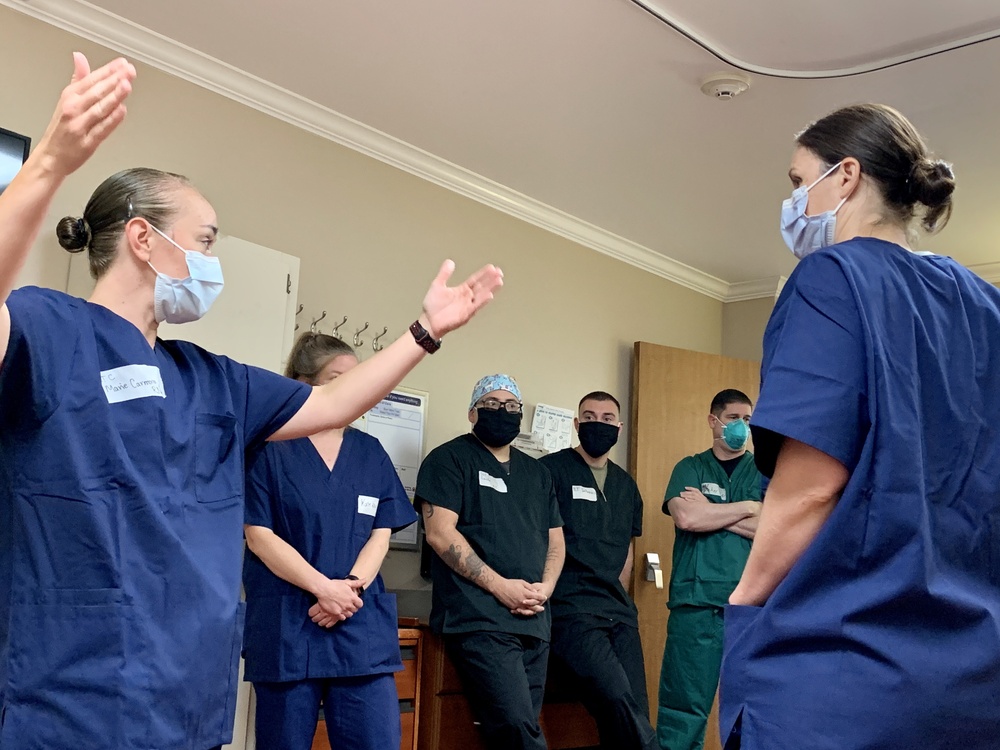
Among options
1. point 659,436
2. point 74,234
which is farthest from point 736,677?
point 659,436

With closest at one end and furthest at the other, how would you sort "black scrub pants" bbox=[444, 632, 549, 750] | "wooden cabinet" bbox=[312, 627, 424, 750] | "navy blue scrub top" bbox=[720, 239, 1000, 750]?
"navy blue scrub top" bbox=[720, 239, 1000, 750] → "black scrub pants" bbox=[444, 632, 549, 750] → "wooden cabinet" bbox=[312, 627, 424, 750]

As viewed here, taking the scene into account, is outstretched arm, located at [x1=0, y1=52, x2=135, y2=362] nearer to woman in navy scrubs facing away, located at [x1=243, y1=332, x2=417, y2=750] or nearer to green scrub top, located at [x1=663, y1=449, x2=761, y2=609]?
woman in navy scrubs facing away, located at [x1=243, y1=332, x2=417, y2=750]

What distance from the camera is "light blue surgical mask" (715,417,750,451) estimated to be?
3920 mm

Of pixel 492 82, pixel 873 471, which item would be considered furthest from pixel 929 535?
pixel 492 82

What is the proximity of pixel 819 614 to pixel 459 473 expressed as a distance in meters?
2.50

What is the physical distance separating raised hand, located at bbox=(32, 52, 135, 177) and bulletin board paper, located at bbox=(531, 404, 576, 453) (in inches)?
141

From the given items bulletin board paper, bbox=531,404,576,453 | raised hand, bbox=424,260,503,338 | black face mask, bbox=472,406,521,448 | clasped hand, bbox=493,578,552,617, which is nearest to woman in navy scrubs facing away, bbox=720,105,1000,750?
raised hand, bbox=424,260,503,338

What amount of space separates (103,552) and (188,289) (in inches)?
19.7

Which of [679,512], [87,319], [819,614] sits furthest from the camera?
[679,512]

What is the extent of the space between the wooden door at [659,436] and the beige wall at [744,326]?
44 centimetres

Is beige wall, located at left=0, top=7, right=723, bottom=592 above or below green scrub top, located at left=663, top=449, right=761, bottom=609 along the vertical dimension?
above

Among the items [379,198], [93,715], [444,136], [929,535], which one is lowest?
[93,715]

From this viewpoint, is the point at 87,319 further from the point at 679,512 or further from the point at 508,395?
the point at 679,512

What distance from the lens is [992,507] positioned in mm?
1209
